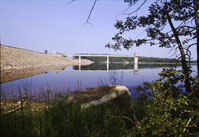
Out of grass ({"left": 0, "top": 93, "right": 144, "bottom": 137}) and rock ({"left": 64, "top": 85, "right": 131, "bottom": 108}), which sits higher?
rock ({"left": 64, "top": 85, "right": 131, "bottom": 108})

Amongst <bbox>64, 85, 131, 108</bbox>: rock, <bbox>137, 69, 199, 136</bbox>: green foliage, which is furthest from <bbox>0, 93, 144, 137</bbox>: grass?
<bbox>64, 85, 131, 108</bbox>: rock

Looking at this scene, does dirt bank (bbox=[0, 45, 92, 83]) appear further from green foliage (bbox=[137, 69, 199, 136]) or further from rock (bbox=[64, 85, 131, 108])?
green foliage (bbox=[137, 69, 199, 136])

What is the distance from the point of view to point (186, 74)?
308cm

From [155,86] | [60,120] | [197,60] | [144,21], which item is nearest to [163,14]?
[144,21]

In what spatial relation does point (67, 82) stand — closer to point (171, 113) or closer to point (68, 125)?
point (68, 125)

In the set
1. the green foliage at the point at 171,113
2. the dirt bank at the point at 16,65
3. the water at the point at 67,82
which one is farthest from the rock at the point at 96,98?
the dirt bank at the point at 16,65

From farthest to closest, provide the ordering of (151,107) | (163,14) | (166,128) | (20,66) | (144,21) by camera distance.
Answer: (20,66)
(144,21)
(163,14)
(151,107)
(166,128)

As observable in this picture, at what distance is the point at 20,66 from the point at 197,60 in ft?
111

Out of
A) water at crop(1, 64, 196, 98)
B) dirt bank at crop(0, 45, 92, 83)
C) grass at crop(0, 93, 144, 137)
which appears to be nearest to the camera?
grass at crop(0, 93, 144, 137)

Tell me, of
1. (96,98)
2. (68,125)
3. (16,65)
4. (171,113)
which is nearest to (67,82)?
(96,98)

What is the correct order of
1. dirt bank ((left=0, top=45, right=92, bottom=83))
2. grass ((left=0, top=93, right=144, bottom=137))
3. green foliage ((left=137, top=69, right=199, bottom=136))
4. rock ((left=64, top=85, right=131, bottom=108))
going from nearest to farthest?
1. green foliage ((left=137, top=69, right=199, bottom=136))
2. grass ((left=0, top=93, right=144, bottom=137))
3. rock ((left=64, top=85, right=131, bottom=108))
4. dirt bank ((left=0, top=45, right=92, bottom=83))

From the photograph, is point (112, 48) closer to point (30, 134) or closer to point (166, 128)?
point (166, 128)

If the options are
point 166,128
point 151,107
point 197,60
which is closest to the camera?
point 166,128

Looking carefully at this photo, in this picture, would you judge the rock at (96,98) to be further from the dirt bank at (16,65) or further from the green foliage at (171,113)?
the dirt bank at (16,65)
